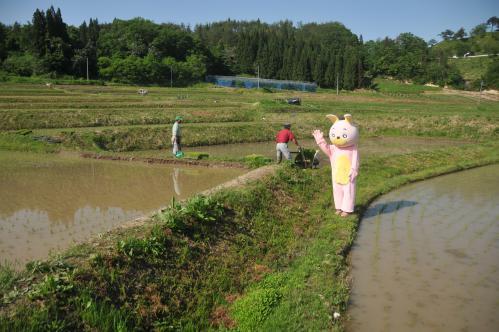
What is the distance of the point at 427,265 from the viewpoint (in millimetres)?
7648

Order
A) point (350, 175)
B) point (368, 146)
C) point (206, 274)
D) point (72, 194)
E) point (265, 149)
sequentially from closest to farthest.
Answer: point (206, 274) < point (350, 175) < point (72, 194) < point (265, 149) < point (368, 146)

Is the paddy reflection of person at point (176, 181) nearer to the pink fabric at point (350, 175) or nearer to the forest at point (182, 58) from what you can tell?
the pink fabric at point (350, 175)

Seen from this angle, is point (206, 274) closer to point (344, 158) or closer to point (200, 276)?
point (200, 276)

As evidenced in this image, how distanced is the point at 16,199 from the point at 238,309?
6857 mm

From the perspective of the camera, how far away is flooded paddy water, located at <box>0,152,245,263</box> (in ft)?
24.5

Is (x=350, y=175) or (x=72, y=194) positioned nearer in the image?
(x=350, y=175)

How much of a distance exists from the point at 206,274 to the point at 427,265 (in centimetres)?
408

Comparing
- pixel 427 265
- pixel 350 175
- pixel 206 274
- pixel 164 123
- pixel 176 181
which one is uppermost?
pixel 164 123

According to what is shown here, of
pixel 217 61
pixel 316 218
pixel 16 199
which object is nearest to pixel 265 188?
pixel 316 218

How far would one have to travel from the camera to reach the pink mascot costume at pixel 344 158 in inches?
370

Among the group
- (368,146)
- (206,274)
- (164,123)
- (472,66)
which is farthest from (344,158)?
(472,66)

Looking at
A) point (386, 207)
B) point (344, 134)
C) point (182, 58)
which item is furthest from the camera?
point (182, 58)

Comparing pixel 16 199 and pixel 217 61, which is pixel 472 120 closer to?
pixel 16 199

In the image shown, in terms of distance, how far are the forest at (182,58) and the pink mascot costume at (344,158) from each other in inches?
1980
